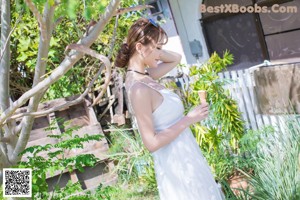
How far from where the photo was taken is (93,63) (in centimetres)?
661

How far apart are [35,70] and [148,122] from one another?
77cm

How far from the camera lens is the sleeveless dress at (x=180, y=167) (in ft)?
7.30

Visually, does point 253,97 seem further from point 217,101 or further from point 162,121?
point 162,121

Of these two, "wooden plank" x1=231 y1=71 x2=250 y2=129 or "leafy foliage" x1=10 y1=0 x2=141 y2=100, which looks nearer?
"wooden plank" x1=231 y1=71 x2=250 y2=129

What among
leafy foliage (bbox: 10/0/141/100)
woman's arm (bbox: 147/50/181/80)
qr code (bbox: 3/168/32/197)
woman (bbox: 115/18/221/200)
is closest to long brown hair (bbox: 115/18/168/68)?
woman (bbox: 115/18/221/200)

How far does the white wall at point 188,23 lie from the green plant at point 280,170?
3.18 meters

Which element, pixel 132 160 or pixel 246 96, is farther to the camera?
pixel 132 160

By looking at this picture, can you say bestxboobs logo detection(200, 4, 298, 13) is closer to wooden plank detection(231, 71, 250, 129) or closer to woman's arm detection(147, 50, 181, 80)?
wooden plank detection(231, 71, 250, 129)

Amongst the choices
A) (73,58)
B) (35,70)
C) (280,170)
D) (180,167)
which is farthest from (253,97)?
(73,58)

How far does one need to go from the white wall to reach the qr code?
4.78 metres

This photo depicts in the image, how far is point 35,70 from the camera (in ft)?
7.39

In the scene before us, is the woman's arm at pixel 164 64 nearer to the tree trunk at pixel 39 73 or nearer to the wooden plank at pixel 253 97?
the tree trunk at pixel 39 73

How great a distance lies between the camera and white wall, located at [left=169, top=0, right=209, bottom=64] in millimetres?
6184

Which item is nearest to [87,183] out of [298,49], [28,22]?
[28,22]
